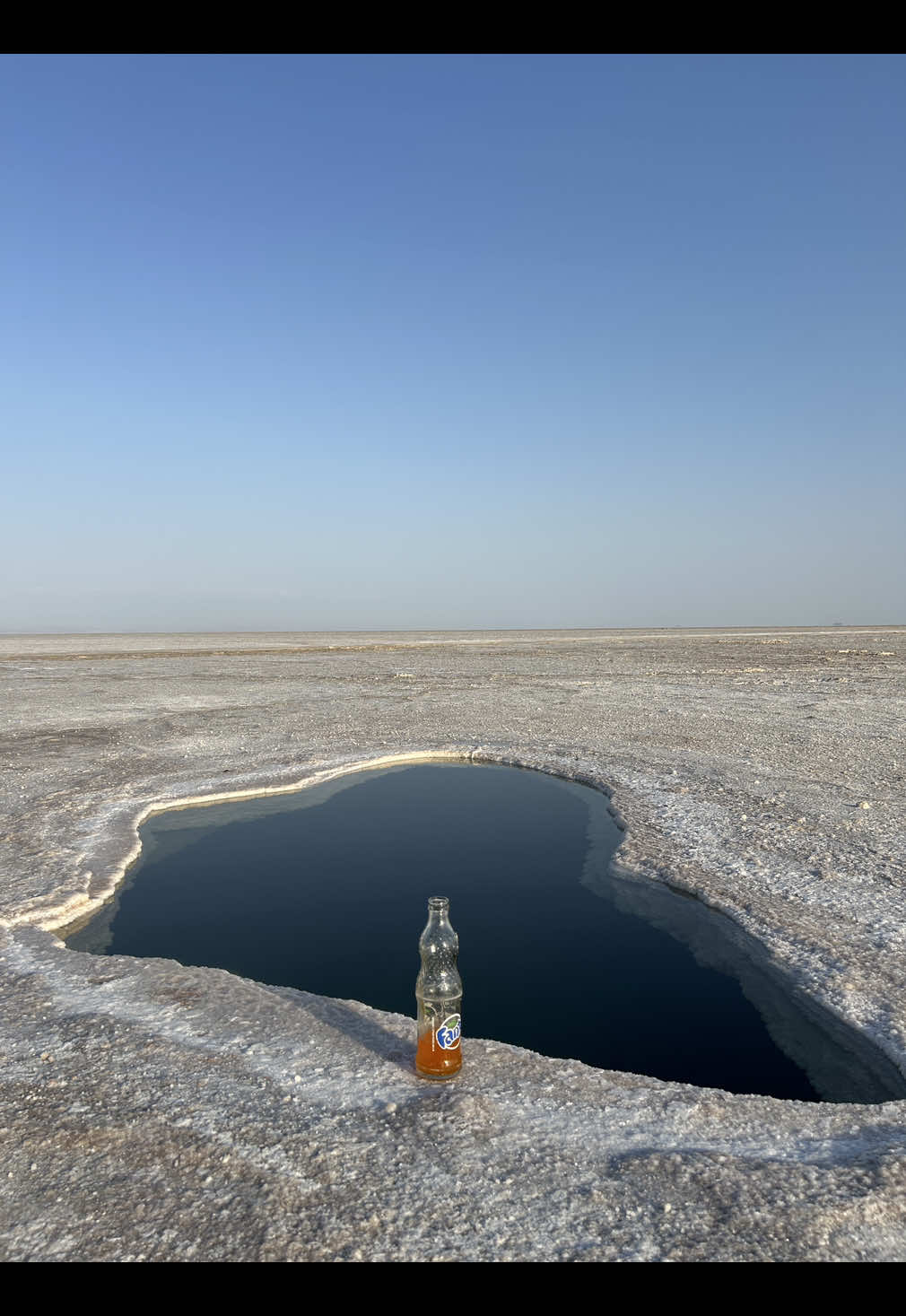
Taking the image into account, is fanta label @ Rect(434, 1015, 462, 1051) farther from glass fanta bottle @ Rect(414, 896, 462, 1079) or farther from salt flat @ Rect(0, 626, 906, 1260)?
salt flat @ Rect(0, 626, 906, 1260)

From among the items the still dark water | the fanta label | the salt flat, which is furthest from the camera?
the still dark water

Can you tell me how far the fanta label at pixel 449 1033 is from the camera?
3.04m

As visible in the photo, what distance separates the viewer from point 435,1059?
3.07 meters

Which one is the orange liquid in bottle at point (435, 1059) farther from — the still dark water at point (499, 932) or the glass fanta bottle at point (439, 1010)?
the still dark water at point (499, 932)

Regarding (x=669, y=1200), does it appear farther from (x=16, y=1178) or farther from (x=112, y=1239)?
(x=16, y=1178)

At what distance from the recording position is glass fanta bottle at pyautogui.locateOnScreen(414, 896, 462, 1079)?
305 cm

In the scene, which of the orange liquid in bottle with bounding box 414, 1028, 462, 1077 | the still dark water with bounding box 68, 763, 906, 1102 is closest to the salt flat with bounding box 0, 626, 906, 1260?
the orange liquid in bottle with bounding box 414, 1028, 462, 1077

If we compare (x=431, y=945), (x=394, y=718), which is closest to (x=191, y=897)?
(x=431, y=945)

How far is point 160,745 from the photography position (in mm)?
10656

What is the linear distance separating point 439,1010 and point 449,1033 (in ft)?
0.29

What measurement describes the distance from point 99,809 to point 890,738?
31.7 ft

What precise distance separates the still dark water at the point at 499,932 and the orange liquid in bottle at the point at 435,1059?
0.53m

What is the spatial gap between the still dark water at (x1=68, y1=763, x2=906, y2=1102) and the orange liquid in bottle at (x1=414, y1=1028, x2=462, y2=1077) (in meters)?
0.53

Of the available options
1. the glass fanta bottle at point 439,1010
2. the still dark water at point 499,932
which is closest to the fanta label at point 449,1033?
Result: the glass fanta bottle at point 439,1010
